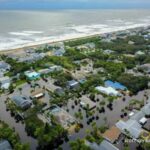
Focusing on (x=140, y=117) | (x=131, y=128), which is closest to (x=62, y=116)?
(x=131, y=128)

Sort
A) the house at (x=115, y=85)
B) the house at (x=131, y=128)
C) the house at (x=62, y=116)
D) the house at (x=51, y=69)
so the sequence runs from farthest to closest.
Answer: the house at (x=51, y=69) < the house at (x=115, y=85) < the house at (x=62, y=116) < the house at (x=131, y=128)

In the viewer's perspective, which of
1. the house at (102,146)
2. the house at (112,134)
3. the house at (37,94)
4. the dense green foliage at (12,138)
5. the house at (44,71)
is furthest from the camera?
the house at (44,71)

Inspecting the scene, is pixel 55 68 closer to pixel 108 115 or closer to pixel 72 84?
pixel 72 84

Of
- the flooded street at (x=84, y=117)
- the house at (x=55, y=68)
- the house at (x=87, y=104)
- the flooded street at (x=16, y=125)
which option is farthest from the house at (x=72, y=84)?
the flooded street at (x=16, y=125)

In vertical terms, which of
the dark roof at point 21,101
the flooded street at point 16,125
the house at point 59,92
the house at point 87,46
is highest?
the dark roof at point 21,101

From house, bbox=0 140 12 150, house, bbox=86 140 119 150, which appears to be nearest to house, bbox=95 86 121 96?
house, bbox=86 140 119 150

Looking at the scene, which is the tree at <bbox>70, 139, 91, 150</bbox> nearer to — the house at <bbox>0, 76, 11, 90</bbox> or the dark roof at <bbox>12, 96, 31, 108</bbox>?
the dark roof at <bbox>12, 96, 31, 108</bbox>

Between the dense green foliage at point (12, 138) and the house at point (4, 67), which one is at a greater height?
the dense green foliage at point (12, 138)

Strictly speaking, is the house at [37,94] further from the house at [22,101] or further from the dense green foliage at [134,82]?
the dense green foliage at [134,82]
